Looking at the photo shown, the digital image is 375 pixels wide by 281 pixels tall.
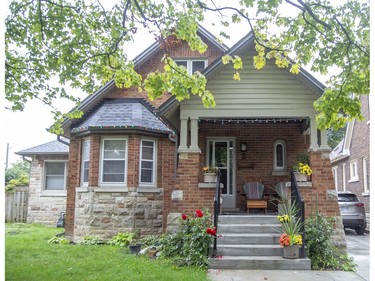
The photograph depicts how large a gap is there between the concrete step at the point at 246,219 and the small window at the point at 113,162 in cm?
376

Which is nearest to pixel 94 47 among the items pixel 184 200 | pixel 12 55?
pixel 12 55

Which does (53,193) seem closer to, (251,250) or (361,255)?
(251,250)

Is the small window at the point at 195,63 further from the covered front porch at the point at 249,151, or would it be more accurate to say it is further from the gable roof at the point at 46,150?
the gable roof at the point at 46,150

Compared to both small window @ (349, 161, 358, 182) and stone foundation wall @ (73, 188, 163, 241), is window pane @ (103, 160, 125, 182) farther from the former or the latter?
small window @ (349, 161, 358, 182)

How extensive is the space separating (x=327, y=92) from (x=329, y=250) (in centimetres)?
319

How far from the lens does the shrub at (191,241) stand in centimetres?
665

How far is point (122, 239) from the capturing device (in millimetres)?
9672

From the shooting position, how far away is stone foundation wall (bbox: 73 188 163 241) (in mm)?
10102

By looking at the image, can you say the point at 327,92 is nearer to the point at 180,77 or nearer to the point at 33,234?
the point at 180,77

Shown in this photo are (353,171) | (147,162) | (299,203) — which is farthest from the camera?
(353,171)

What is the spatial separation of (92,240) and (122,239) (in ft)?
2.90

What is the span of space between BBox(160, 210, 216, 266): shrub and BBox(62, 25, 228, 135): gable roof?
5.56 metres

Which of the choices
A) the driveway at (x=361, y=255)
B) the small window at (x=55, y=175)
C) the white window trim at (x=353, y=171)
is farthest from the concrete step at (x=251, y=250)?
the white window trim at (x=353, y=171)

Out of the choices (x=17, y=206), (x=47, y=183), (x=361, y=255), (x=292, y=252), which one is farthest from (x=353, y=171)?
(x=17, y=206)
